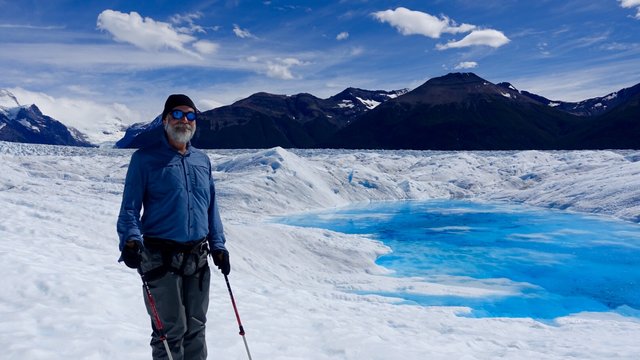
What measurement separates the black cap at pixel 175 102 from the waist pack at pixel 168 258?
1171 mm

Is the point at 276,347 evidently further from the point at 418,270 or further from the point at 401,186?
the point at 401,186

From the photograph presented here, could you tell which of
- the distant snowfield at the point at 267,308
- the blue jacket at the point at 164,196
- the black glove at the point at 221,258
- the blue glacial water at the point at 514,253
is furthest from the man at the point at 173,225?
the blue glacial water at the point at 514,253

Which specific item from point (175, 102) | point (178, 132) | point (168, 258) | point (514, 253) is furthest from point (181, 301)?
point (514, 253)

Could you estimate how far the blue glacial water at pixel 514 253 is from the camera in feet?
47.1

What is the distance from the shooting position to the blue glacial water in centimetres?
1434

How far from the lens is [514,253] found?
22.4 metres

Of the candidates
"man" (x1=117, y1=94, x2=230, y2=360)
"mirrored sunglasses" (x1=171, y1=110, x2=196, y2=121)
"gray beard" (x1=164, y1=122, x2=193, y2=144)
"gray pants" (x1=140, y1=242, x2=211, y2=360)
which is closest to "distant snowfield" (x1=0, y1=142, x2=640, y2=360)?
"gray pants" (x1=140, y1=242, x2=211, y2=360)

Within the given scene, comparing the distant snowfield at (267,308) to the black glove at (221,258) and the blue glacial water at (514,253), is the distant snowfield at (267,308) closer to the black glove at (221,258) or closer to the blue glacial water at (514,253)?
the blue glacial water at (514,253)

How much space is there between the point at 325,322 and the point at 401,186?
40.5 meters

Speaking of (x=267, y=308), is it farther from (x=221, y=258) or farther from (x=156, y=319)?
(x=156, y=319)

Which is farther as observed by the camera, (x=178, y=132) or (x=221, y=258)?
(x=221, y=258)

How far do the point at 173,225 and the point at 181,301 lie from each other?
70cm

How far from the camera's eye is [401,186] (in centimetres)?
4781

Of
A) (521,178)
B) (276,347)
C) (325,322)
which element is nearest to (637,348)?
(325,322)
